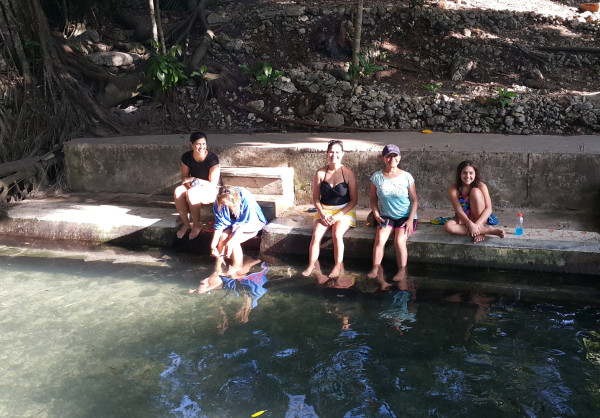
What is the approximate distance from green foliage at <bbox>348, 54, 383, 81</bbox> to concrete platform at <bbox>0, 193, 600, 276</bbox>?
3464mm

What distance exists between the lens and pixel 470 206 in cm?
551

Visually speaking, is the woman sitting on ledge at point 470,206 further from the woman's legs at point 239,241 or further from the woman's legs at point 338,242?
the woman's legs at point 239,241

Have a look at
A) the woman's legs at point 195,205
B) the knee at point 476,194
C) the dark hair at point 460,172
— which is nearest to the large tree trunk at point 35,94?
the woman's legs at point 195,205

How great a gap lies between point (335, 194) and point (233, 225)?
114cm

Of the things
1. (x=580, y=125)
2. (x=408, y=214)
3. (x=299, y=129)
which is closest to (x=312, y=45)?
(x=299, y=129)

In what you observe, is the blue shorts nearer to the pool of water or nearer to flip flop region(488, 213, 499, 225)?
the pool of water

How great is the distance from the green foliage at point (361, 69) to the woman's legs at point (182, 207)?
417 cm

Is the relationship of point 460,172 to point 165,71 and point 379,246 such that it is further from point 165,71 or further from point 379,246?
point 165,71

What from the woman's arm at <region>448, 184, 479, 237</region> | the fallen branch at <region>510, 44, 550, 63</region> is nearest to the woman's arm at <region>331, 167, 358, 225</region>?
the woman's arm at <region>448, 184, 479, 237</region>

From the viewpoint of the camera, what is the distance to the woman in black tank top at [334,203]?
559 centimetres

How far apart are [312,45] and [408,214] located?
6192 mm

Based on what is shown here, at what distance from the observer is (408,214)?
18.1 ft

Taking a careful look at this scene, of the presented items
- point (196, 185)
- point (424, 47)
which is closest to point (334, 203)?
point (196, 185)

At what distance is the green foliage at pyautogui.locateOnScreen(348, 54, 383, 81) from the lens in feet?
30.2
